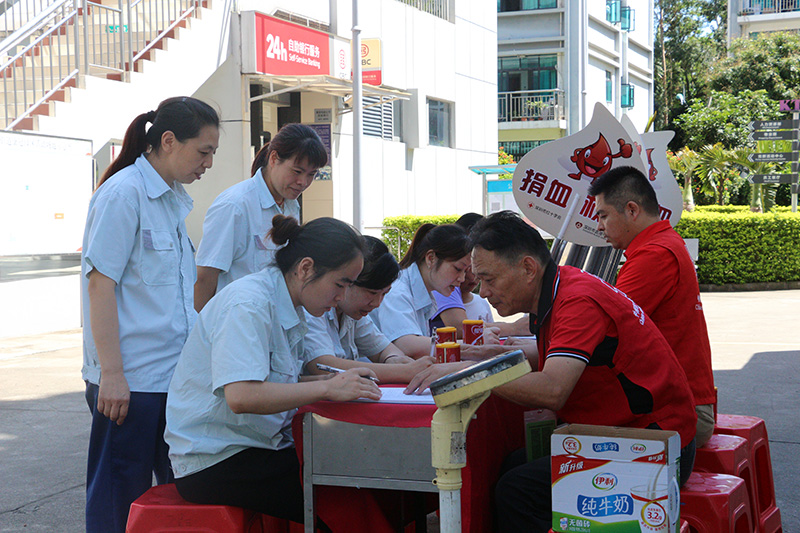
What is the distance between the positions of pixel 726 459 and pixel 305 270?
194 centimetres

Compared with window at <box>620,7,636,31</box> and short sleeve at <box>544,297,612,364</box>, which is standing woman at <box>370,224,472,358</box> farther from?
window at <box>620,7,636,31</box>

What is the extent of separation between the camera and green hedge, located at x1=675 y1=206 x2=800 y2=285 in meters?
13.9

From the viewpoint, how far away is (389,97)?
15.8 meters

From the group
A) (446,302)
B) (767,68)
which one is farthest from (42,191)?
(767,68)

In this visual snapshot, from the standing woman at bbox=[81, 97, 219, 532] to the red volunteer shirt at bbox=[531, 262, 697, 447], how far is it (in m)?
1.31

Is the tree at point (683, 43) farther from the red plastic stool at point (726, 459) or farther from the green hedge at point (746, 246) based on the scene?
the red plastic stool at point (726, 459)

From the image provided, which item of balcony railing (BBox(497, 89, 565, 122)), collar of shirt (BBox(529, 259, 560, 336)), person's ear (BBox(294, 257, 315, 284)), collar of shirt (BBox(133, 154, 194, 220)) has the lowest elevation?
collar of shirt (BBox(529, 259, 560, 336))

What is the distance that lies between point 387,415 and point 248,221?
1.42 meters

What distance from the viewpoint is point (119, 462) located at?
9.62ft

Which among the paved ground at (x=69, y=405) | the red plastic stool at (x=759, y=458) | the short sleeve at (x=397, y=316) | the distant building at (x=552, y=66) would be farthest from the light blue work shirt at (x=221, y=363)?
the distant building at (x=552, y=66)

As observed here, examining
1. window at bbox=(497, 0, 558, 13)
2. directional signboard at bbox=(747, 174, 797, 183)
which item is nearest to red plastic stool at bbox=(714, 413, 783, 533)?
directional signboard at bbox=(747, 174, 797, 183)

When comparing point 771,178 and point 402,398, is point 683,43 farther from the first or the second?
point 402,398

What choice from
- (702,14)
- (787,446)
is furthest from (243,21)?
(702,14)

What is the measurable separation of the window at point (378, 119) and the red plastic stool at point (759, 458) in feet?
41.7
